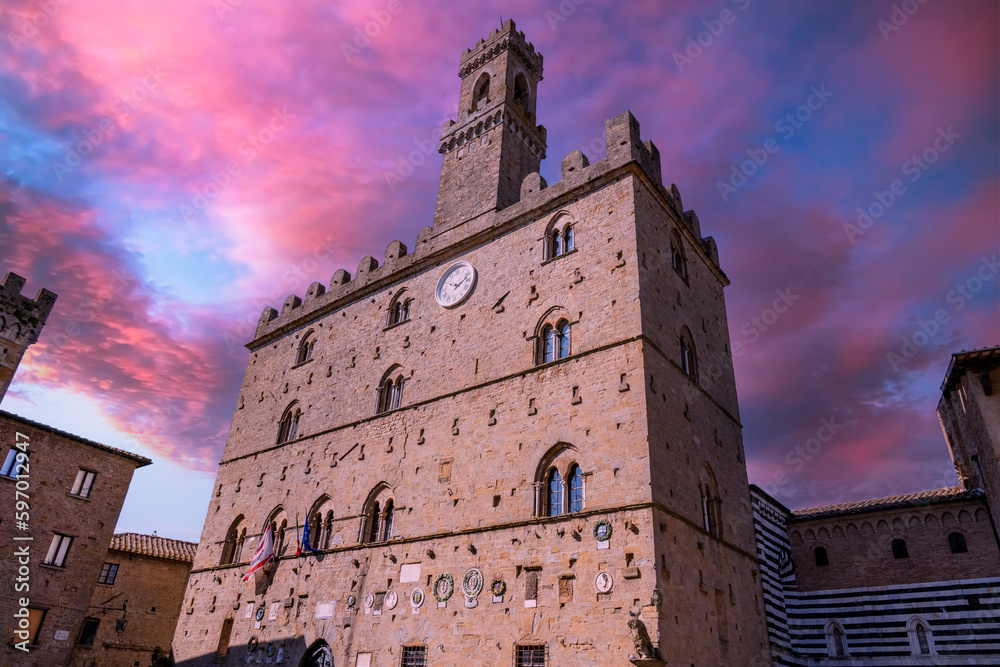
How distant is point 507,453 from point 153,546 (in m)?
20.9

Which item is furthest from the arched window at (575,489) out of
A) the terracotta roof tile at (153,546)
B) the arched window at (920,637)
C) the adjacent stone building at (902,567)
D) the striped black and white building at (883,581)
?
the terracotta roof tile at (153,546)

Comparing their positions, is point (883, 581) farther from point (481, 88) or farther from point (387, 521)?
point (481, 88)

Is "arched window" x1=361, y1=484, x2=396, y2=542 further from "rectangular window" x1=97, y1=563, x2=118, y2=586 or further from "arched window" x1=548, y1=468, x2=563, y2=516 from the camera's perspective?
"rectangular window" x1=97, y1=563, x2=118, y2=586

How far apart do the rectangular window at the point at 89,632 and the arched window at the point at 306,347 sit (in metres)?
12.8

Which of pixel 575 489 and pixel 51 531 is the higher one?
pixel 575 489

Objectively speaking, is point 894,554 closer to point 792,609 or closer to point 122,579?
point 792,609

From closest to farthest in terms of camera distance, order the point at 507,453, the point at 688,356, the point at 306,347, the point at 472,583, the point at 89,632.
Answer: the point at 472,583
the point at 507,453
the point at 688,356
the point at 89,632
the point at 306,347

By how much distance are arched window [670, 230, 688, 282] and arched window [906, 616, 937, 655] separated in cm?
1360

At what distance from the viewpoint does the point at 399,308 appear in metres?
21.7

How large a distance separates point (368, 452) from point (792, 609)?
53.9ft

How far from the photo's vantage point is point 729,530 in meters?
16.3

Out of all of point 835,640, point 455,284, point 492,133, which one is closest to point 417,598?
point 455,284

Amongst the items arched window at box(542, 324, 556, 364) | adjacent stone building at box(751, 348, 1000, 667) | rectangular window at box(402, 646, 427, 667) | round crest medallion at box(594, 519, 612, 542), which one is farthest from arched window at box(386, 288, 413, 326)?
adjacent stone building at box(751, 348, 1000, 667)

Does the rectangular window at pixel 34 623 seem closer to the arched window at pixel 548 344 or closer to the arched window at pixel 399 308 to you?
the arched window at pixel 399 308
